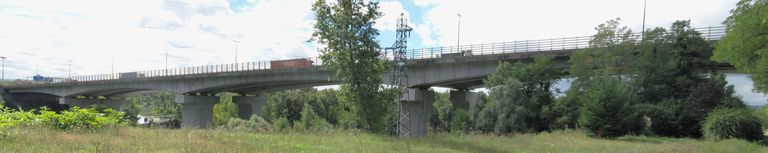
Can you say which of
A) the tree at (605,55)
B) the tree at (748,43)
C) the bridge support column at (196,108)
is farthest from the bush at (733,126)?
the bridge support column at (196,108)

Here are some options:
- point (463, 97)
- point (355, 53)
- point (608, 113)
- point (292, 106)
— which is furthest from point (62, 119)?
point (292, 106)

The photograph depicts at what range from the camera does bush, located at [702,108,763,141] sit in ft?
80.3

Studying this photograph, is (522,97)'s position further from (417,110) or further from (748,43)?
(748,43)

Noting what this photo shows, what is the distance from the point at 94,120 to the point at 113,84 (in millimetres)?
68451

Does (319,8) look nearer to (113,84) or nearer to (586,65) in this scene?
(586,65)

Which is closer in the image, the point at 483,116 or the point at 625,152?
the point at 625,152

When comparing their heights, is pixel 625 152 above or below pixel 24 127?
below

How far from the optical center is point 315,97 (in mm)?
94000

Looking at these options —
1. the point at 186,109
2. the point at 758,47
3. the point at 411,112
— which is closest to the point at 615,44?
the point at 758,47

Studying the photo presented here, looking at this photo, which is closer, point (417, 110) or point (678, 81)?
point (678, 81)

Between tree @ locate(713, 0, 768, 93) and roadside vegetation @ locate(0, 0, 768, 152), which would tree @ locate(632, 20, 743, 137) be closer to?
roadside vegetation @ locate(0, 0, 768, 152)

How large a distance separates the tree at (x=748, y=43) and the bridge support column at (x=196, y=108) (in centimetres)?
5367

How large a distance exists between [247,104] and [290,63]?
68.5 feet

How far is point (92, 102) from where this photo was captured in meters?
94.6
